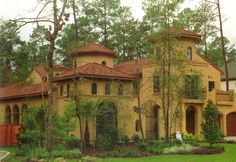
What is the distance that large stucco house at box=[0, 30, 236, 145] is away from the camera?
1389 inches

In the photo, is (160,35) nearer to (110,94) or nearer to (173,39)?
(173,39)

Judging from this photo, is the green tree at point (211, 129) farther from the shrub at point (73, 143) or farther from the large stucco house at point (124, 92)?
the shrub at point (73, 143)

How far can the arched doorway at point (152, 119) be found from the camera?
40531 mm

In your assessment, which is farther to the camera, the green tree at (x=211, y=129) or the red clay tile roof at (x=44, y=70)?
the red clay tile roof at (x=44, y=70)

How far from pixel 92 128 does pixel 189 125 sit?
9.72 meters

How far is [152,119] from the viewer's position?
4156cm

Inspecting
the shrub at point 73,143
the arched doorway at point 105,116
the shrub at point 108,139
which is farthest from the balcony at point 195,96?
the shrub at point 73,143

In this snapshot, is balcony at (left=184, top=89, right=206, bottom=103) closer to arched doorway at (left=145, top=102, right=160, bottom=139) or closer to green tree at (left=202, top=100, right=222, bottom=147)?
arched doorway at (left=145, top=102, right=160, bottom=139)

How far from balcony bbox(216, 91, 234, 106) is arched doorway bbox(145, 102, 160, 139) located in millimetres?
5404

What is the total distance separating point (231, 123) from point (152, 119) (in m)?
A: 8.15

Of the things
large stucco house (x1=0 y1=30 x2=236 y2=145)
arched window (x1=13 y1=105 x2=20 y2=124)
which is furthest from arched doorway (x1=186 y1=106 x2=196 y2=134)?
arched window (x1=13 y1=105 x2=20 y2=124)

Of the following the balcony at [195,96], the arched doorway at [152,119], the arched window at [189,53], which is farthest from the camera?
the arched doorway at [152,119]

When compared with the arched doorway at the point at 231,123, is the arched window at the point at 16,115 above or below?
above

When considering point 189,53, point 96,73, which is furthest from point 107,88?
point 189,53
